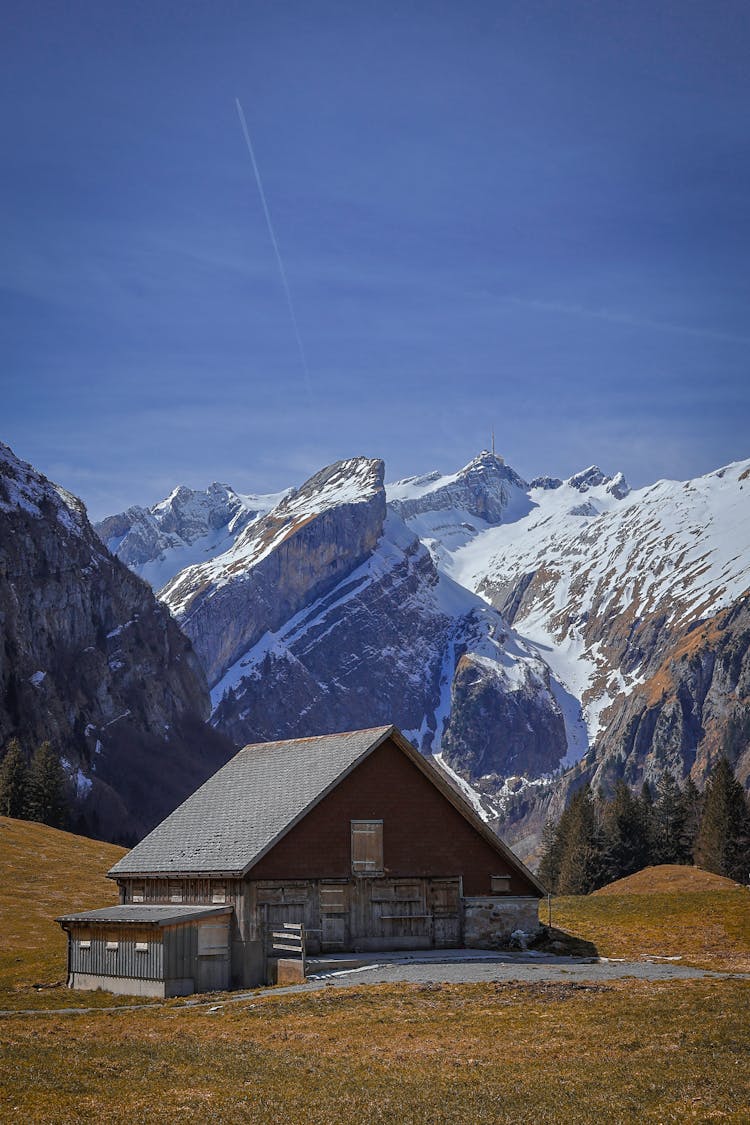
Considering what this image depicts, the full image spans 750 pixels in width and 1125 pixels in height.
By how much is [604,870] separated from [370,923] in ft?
272

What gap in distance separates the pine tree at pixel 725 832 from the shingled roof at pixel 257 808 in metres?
74.0

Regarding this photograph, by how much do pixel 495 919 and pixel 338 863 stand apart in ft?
24.0

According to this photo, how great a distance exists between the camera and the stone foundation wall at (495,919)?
51.4 meters

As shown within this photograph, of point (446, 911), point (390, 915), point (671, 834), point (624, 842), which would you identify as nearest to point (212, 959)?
point (390, 915)

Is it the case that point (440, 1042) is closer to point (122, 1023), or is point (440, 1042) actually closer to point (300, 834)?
point (122, 1023)

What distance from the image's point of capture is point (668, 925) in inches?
2202

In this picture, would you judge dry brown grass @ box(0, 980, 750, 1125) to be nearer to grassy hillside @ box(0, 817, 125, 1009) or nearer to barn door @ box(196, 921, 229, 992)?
barn door @ box(196, 921, 229, 992)

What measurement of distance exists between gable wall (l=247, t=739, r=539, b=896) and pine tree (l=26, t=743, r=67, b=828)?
265 ft

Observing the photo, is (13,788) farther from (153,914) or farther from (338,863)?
(153,914)

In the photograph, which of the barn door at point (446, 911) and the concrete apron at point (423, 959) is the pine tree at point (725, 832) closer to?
the barn door at point (446, 911)

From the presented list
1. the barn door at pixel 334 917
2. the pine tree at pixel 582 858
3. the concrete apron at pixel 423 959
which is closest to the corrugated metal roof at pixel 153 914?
the concrete apron at pixel 423 959

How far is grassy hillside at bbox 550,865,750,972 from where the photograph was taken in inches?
1945

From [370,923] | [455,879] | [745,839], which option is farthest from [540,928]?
[745,839]

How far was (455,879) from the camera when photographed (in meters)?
51.6
